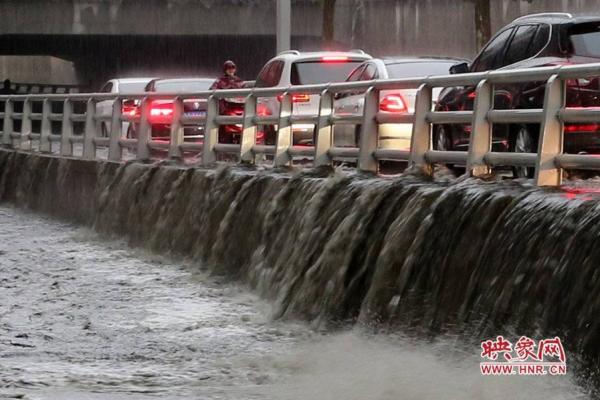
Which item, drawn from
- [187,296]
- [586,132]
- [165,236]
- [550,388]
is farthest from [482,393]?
[165,236]

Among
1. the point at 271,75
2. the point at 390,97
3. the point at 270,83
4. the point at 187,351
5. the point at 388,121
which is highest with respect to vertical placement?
the point at 271,75

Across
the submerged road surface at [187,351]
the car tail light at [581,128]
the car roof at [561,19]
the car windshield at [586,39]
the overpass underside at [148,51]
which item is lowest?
the submerged road surface at [187,351]

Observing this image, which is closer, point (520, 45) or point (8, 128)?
point (520, 45)

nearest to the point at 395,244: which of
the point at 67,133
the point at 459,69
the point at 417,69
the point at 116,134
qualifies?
the point at 459,69

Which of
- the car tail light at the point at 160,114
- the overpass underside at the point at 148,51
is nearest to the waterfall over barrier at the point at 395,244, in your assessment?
the car tail light at the point at 160,114

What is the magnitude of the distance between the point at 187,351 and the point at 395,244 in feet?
5.47

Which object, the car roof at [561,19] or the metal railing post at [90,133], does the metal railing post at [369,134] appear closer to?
the car roof at [561,19]

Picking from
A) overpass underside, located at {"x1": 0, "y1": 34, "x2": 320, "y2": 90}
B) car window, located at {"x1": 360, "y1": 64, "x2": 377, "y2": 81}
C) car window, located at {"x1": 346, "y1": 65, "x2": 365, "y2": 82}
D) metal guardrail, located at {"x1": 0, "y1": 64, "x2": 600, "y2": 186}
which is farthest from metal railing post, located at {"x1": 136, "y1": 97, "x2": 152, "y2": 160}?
overpass underside, located at {"x1": 0, "y1": 34, "x2": 320, "y2": 90}

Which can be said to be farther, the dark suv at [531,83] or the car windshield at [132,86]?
the car windshield at [132,86]

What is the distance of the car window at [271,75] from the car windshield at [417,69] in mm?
3068

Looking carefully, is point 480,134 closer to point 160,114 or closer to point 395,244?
point 395,244

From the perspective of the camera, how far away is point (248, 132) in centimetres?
1795

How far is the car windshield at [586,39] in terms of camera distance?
14.3 meters

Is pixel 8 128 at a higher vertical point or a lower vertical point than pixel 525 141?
lower
